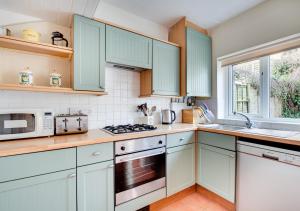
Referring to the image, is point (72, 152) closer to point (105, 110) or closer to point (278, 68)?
point (105, 110)

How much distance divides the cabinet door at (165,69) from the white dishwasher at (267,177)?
1.11 metres

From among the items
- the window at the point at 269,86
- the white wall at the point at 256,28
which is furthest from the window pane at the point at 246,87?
the white wall at the point at 256,28

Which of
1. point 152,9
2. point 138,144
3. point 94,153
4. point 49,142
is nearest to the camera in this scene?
point 49,142

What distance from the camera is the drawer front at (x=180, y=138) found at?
180cm

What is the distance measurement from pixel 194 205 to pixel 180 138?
82 cm

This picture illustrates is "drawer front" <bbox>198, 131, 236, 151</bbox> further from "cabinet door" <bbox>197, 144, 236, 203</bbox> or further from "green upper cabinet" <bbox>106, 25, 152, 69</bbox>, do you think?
"green upper cabinet" <bbox>106, 25, 152, 69</bbox>

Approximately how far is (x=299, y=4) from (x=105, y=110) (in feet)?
8.07

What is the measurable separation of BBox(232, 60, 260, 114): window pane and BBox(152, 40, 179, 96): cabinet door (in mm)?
960

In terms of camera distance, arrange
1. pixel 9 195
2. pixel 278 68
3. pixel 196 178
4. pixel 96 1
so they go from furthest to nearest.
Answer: pixel 196 178, pixel 278 68, pixel 96 1, pixel 9 195

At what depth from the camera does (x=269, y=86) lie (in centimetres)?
198

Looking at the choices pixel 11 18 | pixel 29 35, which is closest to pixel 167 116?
pixel 29 35

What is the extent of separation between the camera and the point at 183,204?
6.15 ft

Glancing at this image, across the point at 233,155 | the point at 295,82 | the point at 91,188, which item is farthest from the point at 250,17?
the point at 91,188

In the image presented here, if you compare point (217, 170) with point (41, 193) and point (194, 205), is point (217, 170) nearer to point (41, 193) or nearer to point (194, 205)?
point (194, 205)
